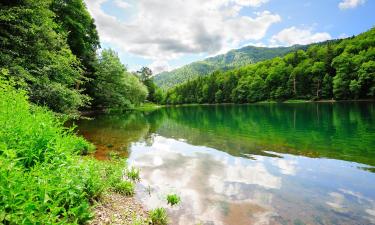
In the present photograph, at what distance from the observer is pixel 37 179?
5270 mm

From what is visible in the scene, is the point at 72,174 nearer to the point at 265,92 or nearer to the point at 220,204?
the point at 220,204

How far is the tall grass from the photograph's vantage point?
4.21 meters

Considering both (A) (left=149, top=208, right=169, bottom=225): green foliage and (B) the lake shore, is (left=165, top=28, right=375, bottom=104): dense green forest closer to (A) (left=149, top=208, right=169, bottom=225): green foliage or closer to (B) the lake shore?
(A) (left=149, top=208, right=169, bottom=225): green foliage

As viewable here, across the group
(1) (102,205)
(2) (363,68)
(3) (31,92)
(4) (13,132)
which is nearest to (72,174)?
(1) (102,205)

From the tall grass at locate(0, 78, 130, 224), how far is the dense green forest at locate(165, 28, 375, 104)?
93523 millimetres

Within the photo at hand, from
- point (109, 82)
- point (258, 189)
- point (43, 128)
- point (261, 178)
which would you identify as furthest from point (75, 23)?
point (258, 189)

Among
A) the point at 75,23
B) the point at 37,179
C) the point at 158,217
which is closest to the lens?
the point at 37,179

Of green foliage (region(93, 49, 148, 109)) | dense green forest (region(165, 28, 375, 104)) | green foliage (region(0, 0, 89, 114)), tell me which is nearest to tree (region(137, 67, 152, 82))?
dense green forest (region(165, 28, 375, 104))

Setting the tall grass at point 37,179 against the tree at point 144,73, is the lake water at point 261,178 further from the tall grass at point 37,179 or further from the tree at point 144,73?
the tree at point 144,73

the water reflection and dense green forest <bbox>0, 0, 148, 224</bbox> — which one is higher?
dense green forest <bbox>0, 0, 148, 224</bbox>

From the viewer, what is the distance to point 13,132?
21.6 feet

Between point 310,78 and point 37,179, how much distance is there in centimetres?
11194

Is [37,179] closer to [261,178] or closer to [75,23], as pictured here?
[261,178]

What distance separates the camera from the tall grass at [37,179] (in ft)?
13.8
